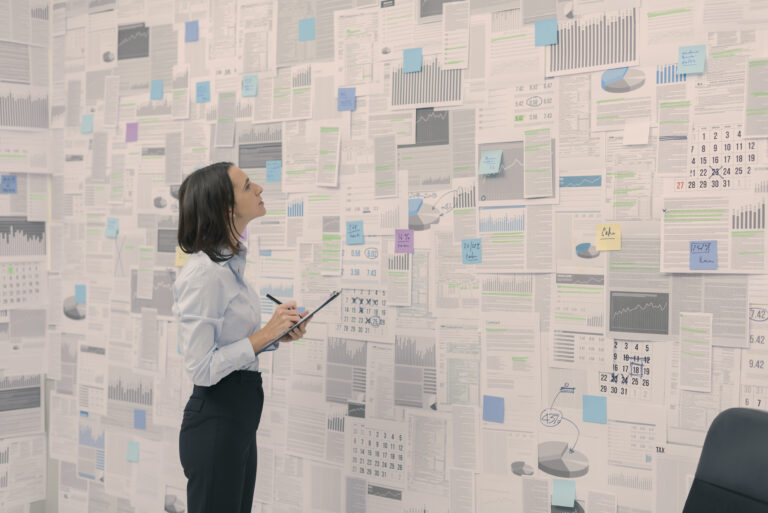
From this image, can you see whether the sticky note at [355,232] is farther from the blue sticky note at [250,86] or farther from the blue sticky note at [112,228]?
the blue sticky note at [112,228]

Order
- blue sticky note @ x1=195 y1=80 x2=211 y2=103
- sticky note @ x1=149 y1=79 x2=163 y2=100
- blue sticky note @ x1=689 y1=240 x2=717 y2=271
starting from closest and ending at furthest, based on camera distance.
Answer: blue sticky note @ x1=689 y1=240 x2=717 y2=271
blue sticky note @ x1=195 y1=80 x2=211 y2=103
sticky note @ x1=149 y1=79 x2=163 y2=100

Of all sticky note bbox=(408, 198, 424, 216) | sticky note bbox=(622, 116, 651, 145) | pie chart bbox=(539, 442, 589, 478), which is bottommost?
pie chart bbox=(539, 442, 589, 478)

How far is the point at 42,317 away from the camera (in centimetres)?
294

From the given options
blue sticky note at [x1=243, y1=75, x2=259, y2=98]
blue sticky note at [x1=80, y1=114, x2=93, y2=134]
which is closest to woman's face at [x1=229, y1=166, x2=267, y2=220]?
blue sticky note at [x1=243, y1=75, x2=259, y2=98]

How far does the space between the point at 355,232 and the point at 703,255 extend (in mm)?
1018

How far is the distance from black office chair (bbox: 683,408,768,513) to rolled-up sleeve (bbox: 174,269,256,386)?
1.09 meters

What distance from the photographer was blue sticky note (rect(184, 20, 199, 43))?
2.54 m

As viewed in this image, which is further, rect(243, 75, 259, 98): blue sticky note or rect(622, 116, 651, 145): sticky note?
rect(243, 75, 259, 98): blue sticky note

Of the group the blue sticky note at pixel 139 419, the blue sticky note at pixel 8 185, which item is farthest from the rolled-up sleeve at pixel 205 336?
the blue sticky note at pixel 8 185

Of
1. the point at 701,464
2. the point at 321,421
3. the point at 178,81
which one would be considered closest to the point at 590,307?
the point at 701,464

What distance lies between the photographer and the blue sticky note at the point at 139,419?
268cm

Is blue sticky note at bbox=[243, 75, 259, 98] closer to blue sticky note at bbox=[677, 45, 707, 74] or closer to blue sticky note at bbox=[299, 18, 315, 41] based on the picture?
blue sticky note at bbox=[299, 18, 315, 41]

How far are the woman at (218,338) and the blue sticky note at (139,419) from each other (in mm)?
932

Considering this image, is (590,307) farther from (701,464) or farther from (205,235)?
(205,235)
